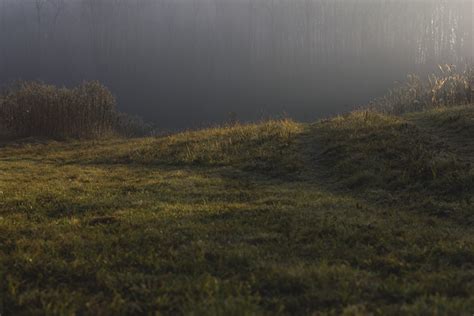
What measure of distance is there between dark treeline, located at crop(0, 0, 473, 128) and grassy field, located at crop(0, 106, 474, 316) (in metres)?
35.3

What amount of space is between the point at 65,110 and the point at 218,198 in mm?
17305

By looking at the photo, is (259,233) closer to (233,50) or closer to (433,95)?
(433,95)

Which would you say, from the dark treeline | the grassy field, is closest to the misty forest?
the grassy field

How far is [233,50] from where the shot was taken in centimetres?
6862

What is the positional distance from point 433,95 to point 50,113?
1700cm

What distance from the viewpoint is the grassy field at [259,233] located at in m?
3.75

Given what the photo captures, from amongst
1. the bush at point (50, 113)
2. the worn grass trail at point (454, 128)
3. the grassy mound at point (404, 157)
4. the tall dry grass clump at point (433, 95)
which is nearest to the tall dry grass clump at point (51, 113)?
the bush at point (50, 113)

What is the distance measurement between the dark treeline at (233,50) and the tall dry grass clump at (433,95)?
84.2 ft

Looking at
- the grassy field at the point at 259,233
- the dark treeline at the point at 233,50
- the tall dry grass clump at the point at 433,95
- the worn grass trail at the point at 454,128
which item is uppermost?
the dark treeline at the point at 233,50

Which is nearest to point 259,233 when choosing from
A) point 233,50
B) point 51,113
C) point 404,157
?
point 404,157

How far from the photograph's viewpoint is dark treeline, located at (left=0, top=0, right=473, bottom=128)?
53.6m

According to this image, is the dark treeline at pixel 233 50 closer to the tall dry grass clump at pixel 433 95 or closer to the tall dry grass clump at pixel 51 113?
the tall dry grass clump at pixel 51 113

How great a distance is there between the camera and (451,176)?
803cm

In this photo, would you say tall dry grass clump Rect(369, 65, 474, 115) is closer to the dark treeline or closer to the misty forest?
the misty forest
